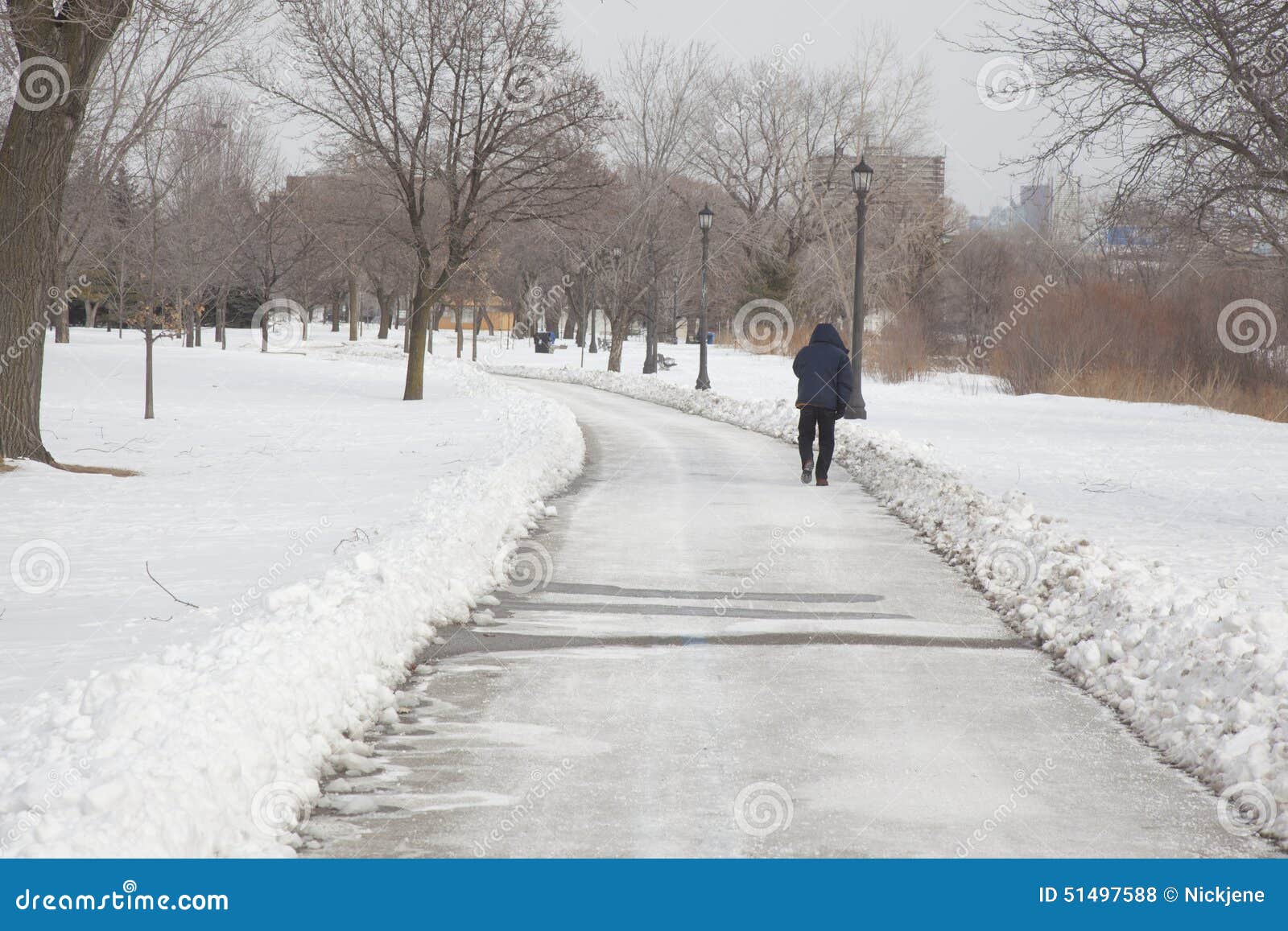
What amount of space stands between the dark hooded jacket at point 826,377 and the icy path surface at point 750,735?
4.75 meters

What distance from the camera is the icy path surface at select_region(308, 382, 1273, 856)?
171 inches

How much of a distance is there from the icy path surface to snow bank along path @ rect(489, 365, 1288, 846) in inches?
6.7

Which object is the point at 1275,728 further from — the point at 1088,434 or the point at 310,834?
the point at 1088,434

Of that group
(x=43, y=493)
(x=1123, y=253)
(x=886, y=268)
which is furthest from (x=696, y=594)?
(x=1123, y=253)

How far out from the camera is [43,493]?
1232 centimetres

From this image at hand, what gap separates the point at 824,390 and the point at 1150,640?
7.96 m

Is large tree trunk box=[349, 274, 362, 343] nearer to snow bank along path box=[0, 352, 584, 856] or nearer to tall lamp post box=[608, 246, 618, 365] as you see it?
tall lamp post box=[608, 246, 618, 365]

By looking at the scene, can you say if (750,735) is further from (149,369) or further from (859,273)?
(149,369)

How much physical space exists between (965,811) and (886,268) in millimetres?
51528

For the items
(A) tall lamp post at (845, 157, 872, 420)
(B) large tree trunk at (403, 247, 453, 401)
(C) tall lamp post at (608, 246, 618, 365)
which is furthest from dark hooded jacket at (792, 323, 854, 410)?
(C) tall lamp post at (608, 246, 618, 365)

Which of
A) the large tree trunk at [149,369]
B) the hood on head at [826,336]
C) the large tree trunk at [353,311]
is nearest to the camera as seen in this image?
the hood on head at [826,336]

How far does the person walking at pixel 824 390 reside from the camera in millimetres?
14352

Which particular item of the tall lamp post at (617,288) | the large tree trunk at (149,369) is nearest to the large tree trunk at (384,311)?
the tall lamp post at (617,288)

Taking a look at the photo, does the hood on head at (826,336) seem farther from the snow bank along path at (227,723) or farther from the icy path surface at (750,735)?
the snow bank along path at (227,723)
